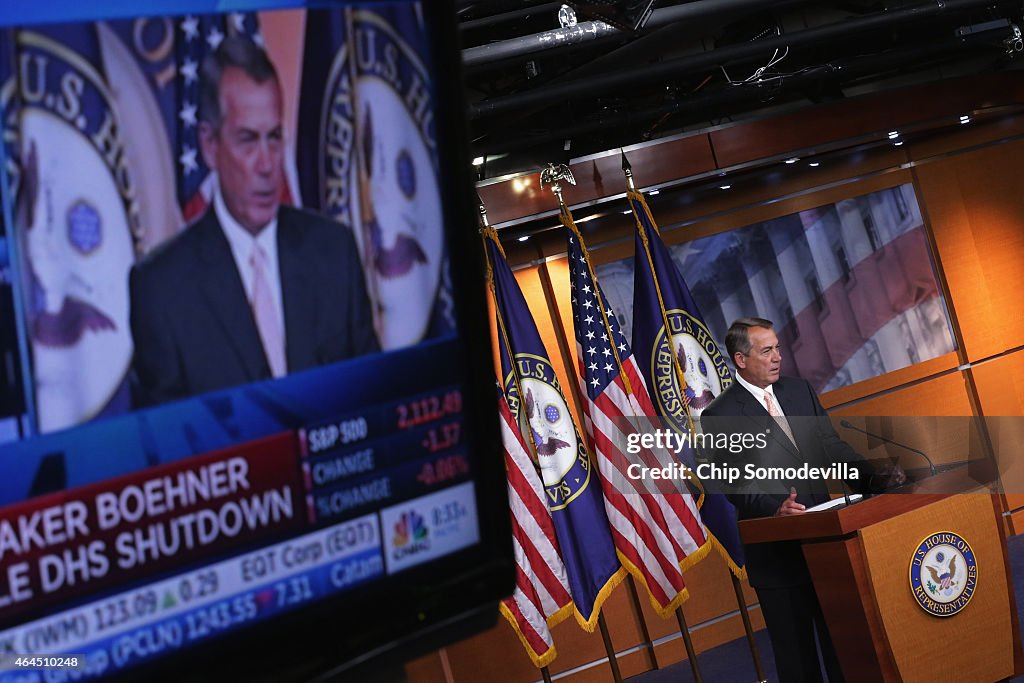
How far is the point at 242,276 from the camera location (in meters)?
0.72

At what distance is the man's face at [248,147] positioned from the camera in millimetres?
711

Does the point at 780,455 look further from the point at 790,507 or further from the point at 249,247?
the point at 249,247

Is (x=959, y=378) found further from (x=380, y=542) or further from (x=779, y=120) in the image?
(x=380, y=542)

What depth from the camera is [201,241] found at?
694 mm

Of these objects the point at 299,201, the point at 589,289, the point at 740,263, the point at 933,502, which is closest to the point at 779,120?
the point at 740,263

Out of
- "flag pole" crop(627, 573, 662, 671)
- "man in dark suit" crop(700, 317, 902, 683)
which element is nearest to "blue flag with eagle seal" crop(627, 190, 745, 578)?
"man in dark suit" crop(700, 317, 902, 683)

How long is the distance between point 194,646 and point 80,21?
0.44 m

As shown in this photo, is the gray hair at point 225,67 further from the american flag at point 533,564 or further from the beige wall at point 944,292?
the beige wall at point 944,292

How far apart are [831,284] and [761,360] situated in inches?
122

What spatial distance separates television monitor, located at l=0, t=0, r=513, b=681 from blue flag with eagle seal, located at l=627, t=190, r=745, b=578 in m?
4.38

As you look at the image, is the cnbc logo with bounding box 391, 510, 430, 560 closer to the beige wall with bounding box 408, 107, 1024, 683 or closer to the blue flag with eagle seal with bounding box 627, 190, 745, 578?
the blue flag with eagle seal with bounding box 627, 190, 745, 578

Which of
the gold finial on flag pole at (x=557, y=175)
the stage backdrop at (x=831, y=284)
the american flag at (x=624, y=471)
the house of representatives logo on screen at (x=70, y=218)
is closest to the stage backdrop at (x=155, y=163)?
the house of representatives logo on screen at (x=70, y=218)

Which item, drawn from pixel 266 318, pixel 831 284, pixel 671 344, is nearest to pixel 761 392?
pixel 671 344

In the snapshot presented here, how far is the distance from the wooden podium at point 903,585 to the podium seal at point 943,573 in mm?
18
